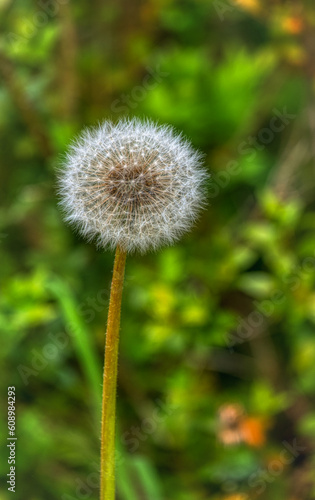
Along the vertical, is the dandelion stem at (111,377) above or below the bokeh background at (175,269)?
below

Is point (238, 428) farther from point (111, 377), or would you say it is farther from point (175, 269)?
point (111, 377)

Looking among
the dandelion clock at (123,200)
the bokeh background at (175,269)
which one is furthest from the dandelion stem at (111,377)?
the bokeh background at (175,269)

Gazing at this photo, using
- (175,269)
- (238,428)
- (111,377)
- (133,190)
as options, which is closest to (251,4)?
(175,269)

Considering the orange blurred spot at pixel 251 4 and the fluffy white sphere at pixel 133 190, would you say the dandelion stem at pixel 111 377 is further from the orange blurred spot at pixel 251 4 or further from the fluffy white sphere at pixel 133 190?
the orange blurred spot at pixel 251 4

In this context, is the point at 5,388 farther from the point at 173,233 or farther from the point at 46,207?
the point at 173,233

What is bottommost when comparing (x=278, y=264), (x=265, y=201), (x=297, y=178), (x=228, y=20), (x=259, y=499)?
(x=259, y=499)

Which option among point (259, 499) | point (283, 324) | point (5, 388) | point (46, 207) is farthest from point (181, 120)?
point (259, 499)
